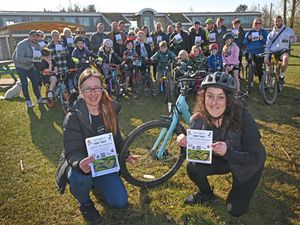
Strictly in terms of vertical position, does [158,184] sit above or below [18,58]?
below

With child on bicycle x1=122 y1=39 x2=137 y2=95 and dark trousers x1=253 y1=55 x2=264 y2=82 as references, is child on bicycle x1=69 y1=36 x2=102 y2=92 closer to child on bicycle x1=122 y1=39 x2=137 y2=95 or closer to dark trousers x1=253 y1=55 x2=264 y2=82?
child on bicycle x1=122 y1=39 x2=137 y2=95

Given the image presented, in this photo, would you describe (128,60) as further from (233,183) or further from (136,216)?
(233,183)

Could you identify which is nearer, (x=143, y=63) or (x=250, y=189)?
(x=250, y=189)

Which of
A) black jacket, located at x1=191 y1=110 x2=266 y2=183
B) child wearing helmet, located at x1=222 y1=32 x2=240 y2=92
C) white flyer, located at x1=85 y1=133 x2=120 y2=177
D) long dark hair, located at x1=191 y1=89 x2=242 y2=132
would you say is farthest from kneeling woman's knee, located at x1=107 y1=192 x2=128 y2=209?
child wearing helmet, located at x1=222 y1=32 x2=240 y2=92

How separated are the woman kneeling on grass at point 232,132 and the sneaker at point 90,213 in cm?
119

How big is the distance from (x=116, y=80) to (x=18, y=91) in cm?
378

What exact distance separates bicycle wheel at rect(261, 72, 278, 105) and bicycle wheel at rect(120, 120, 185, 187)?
365 cm

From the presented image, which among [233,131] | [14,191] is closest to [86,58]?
[14,191]

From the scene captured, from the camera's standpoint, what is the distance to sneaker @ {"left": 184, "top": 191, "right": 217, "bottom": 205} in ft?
9.73

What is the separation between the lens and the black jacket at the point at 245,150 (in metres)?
2.39

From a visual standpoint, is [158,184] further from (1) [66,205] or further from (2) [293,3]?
(2) [293,3]

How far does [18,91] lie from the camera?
28.5ft

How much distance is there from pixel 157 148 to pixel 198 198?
772 millimetres

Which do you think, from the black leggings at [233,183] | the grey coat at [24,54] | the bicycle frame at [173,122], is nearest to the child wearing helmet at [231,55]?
the bicycle frame at [173,122]
